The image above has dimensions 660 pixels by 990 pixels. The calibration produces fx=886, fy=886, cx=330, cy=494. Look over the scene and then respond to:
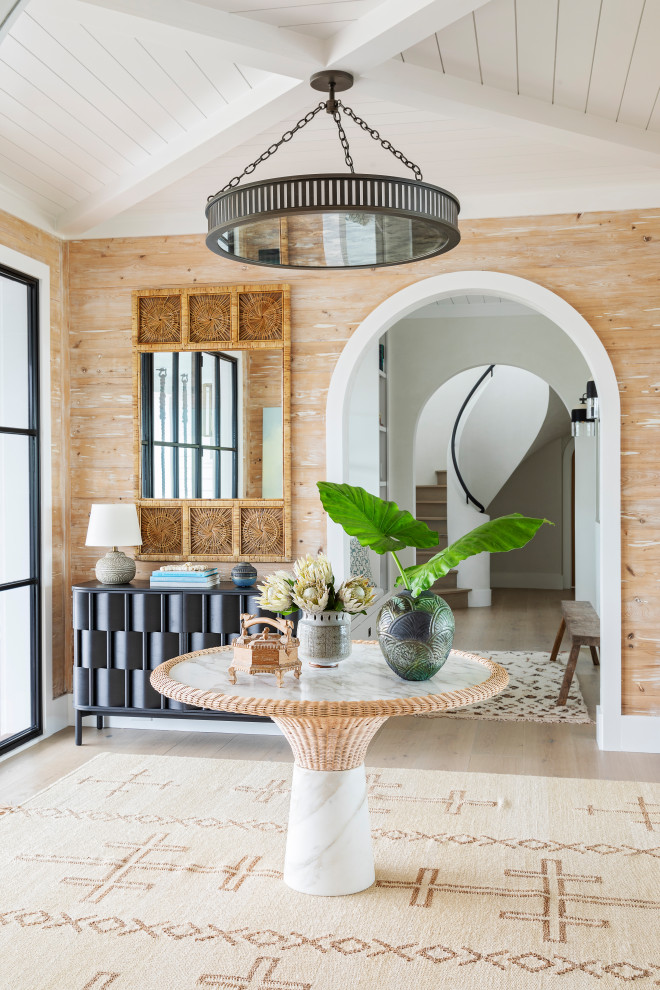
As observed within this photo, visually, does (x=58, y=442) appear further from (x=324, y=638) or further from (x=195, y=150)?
(x=324, y=638)

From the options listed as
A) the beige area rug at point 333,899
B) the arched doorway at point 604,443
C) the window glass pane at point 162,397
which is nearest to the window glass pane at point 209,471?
the window glass pane at point 162,397

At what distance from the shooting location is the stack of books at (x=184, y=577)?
4.54 metres

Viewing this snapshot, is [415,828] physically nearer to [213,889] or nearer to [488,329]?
[213,889]

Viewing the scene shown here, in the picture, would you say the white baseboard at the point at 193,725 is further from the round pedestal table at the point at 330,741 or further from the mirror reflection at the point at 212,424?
the round pedestal table at the point at 330,741

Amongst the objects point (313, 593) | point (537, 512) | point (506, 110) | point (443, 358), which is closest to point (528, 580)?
point (537, 512)

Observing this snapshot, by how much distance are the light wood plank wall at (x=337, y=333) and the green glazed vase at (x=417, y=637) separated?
2.09m

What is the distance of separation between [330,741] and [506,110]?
7.93ft

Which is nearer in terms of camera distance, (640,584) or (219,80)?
(219,80)

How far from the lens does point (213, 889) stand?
2.88 meters

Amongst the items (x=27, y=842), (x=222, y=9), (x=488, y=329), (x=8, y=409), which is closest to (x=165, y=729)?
(x=27, y=842)

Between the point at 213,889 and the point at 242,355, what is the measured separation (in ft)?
9.32

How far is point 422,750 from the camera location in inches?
176

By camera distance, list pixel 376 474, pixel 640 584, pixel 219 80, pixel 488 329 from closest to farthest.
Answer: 1. pixel 219 80
2. pixel 640 584
3. pixel 376 474
4. pixel 488 329

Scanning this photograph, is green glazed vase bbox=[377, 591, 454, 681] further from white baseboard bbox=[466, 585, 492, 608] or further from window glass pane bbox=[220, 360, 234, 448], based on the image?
white baseboard bbox=[466, 585, 492, 608]
